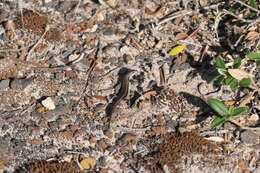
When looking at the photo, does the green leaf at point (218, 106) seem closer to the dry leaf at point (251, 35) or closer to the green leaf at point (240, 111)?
the green leaf at point (240, 111)

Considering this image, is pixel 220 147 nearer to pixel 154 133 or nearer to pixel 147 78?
pixel 154 133

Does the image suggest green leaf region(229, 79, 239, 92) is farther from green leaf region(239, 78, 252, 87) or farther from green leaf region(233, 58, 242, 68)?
green leaf region(233, 58, 242, 68)

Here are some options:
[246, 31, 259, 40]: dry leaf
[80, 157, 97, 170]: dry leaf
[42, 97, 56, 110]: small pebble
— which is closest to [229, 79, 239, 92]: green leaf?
[246, 31, 259, 40]: dry leaf

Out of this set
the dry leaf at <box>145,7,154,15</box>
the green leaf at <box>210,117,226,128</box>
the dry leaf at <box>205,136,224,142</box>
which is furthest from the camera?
the dry leaf at <box>145,7,154,15</box>

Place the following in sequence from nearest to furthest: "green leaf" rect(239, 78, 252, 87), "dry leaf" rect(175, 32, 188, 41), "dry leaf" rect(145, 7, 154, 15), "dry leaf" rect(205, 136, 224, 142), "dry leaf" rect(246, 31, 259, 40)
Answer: "green leaf" rect(239, 78, 252, 87) < "dry leaf" rect(205, 136, 224, 142) < "dry leaf" rect(246, 31, 259, 40) < "dry leaf" rect(175, 32, 188, 41) < "dry leaf" rect(145, 7, 154, 15)

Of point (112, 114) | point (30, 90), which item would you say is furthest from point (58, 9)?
point (112, 114)

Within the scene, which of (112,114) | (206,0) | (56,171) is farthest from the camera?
(206,0)

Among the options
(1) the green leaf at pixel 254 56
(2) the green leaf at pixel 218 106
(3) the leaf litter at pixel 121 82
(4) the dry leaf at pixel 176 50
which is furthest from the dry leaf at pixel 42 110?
(1) the green leaf at pixel 254 56

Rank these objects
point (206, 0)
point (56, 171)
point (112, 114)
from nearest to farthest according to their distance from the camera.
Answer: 1. point (56, 171)
2. point (112, 114)
3. point (206, 0)
